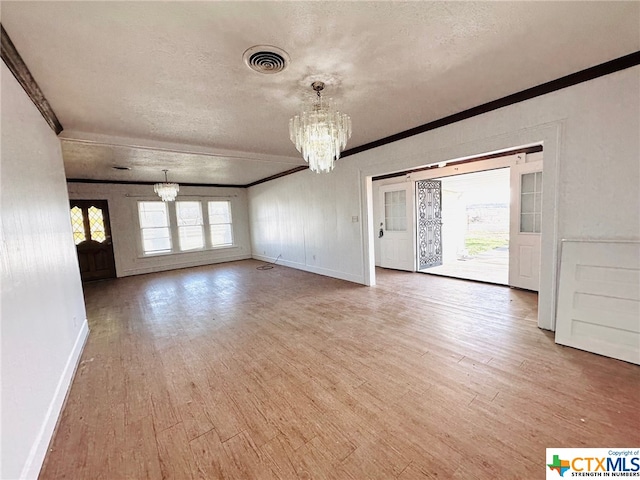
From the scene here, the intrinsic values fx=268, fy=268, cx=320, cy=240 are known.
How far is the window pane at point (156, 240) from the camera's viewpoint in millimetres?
7484

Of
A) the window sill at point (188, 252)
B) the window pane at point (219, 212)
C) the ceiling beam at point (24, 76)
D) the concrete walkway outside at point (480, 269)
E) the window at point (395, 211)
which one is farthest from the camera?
the window pane at point (219, 212)

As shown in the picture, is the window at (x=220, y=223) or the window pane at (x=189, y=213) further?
the window at (x=220, y=223)

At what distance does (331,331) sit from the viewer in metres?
3.13

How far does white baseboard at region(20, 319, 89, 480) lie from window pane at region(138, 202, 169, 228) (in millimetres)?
5543

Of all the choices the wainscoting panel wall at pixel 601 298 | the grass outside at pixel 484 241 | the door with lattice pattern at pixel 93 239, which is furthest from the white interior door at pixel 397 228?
the door with lattice pattern at pixel 93 239

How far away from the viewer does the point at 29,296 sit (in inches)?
68.1

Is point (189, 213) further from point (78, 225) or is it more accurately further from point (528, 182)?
point (528, 182)

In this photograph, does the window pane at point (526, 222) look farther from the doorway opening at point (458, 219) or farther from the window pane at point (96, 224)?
the window pane at point (96, 224)

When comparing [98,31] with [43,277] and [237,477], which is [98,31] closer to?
[43,277]

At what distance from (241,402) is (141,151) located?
13.8 ft

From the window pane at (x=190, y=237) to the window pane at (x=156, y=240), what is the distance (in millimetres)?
341

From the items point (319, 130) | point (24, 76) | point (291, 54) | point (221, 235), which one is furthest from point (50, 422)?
point (221, 235)

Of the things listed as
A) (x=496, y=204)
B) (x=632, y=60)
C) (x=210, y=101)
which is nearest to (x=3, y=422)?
(x=210, y=101)

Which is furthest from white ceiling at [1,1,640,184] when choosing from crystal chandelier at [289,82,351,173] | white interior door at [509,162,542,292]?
white interior door at [509,162,542,292]
